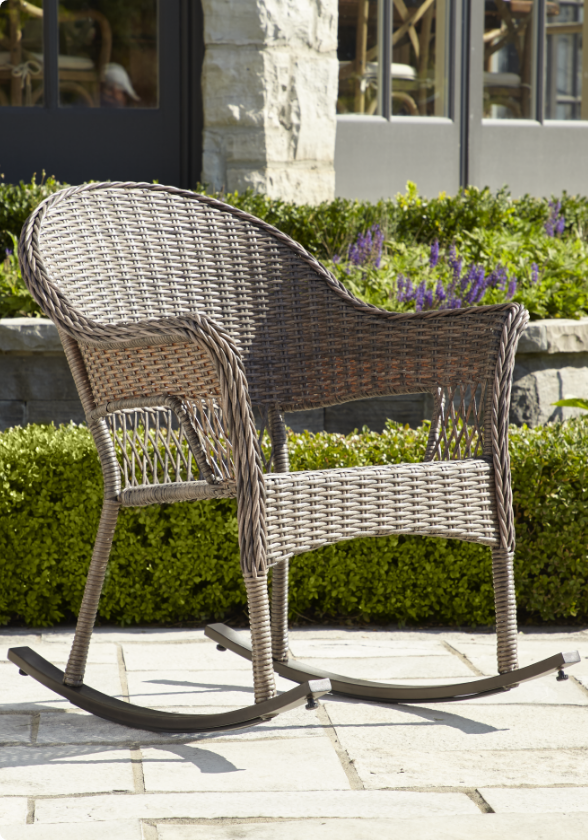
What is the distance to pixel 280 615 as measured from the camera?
2.39 meters

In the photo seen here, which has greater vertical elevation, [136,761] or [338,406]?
[338,406]

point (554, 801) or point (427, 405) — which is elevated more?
point (427, 405)

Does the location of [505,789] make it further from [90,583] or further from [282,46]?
[282,46]

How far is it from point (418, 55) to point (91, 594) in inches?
179

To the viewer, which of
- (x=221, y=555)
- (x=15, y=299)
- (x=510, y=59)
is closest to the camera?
(x=221, y=555)

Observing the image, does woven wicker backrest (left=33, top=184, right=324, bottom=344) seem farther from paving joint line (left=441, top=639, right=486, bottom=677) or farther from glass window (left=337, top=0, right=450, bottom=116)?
glass window (left=337, top=0, right=450, bottom=116)

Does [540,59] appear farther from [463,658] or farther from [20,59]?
[463,658]

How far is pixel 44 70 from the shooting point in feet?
17.0

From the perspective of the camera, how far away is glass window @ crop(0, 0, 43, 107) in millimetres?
5188

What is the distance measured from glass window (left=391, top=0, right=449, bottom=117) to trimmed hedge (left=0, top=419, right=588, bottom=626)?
350 cm

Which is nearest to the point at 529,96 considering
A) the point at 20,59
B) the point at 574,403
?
the point at 20,59

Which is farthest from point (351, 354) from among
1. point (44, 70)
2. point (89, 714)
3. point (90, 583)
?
point (44, 70)

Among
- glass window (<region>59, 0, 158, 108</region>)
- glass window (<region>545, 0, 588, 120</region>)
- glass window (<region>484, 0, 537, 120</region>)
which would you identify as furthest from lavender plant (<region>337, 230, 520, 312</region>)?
glass window (<region>545, 0, 588, 120</region>)

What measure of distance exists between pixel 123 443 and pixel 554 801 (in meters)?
1.19
